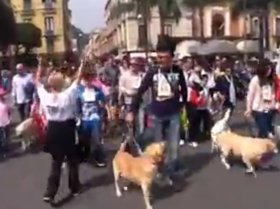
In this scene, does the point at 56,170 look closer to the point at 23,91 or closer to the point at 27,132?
the point at 27,132

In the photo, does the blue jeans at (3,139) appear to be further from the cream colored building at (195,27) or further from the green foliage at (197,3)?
the cream colored building at (195,27)

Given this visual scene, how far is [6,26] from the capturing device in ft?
4.70

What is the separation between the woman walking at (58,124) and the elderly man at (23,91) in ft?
21.2

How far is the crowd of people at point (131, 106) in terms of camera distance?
7926mm

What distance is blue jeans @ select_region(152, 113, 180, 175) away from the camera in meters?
8.81

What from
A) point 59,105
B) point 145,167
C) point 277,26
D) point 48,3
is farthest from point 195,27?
point 145,167

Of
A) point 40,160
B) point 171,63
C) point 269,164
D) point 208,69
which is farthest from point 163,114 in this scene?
point 208,69

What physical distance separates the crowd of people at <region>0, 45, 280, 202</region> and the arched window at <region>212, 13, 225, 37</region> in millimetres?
74054

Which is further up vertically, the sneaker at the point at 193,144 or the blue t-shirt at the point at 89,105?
the blue t-shirt at the point at 89,105

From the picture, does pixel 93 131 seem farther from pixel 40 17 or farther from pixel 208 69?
pixel 40 17

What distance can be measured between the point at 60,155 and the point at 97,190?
974 mm

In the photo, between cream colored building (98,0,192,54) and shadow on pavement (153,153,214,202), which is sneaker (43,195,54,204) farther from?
cream colored building (98,0,192,54)

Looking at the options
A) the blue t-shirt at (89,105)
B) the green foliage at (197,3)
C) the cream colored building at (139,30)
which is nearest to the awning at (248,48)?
the green foliage at (197,3)

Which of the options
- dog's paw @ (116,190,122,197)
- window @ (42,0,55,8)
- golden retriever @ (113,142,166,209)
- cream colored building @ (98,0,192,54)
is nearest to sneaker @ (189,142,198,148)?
dog's paw @ (116,190,122,197)
